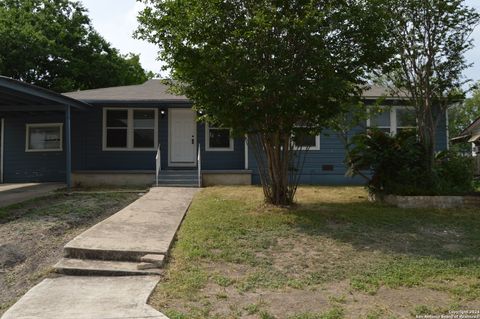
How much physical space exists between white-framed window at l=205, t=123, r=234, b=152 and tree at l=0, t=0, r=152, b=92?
14654 mm

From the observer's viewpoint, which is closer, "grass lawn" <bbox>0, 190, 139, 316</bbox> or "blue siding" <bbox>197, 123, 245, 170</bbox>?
"grass lawn" <bbox>0, 190, 139, 316</bbox>

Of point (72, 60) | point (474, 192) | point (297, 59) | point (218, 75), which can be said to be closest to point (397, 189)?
point (474, 192)

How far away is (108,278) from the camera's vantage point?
14.6 feet

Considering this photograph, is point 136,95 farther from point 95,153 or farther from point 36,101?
point 36,101

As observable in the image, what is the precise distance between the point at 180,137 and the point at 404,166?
7355 mm

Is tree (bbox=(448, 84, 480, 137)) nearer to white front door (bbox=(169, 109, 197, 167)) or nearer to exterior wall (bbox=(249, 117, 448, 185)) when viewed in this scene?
exterior wall (bbox=(249, 117, 448, 185))

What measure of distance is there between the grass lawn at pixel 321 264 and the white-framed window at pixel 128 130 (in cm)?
640

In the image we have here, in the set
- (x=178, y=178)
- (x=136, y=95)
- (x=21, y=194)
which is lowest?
(x=21, y=194)

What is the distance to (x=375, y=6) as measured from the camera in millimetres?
7328

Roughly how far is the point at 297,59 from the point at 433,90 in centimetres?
391

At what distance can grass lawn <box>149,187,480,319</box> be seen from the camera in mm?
3781

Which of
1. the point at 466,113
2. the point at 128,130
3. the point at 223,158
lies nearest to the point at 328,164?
the point at 223,158

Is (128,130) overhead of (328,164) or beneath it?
overhead

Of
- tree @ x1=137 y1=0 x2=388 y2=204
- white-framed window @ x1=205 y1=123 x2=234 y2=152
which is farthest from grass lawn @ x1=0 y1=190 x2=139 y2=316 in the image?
white-framed window @ x1=205 y1=123 x2=234 y2=152
